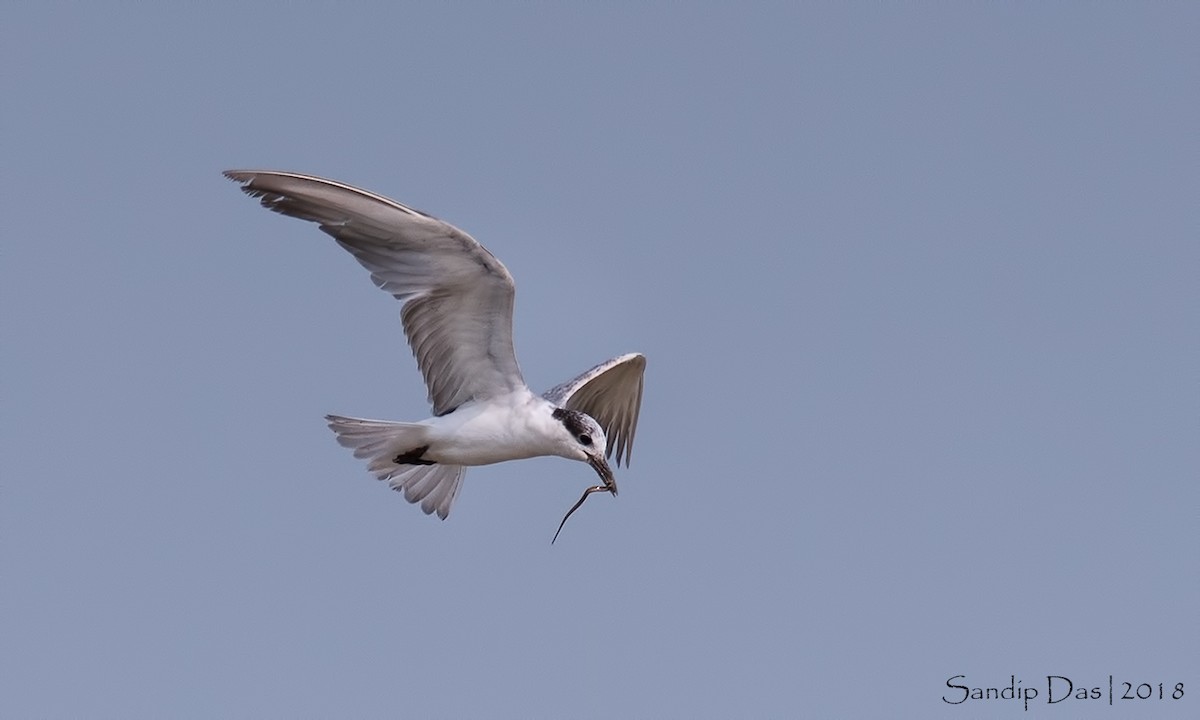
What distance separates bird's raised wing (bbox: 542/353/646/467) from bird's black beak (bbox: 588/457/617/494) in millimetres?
2499

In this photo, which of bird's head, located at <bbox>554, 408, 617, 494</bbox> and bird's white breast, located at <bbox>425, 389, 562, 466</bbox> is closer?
bird's head, located at <bbox>554, 408, 617, 494</bbox>

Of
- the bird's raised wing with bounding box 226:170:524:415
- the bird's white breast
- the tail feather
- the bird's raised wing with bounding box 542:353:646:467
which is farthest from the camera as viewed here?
the bird's raised wing with bounding box 542:353:646:467

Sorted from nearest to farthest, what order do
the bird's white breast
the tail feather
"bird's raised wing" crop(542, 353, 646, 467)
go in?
the bird's white breast → the tail feather → "bird's raised wing" crop(542, 353, 646, 467)

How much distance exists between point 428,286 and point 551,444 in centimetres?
143

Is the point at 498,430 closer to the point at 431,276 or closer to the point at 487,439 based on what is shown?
the point at 487,439

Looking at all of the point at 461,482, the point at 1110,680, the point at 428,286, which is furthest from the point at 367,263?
the point at 1110,680

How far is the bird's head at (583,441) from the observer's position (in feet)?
Answer: 45.7

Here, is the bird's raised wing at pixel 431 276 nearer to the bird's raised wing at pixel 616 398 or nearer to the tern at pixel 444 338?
the tern at pixel 444 338

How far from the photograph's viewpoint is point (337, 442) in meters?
14.9

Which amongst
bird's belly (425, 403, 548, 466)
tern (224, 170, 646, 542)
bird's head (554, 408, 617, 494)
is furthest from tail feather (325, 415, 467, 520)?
bird's head (554, 408, 617, 494)

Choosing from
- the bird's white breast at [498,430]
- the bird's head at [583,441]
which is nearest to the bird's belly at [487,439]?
the bird's white breast at [498,430]

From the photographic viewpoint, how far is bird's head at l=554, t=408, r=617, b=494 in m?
13.9

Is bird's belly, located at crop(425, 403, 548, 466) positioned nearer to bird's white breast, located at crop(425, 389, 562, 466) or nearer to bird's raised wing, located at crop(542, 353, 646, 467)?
bird's white breast, located at crop(425, 389, 562, 466)

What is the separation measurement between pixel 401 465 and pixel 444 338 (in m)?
1.65
